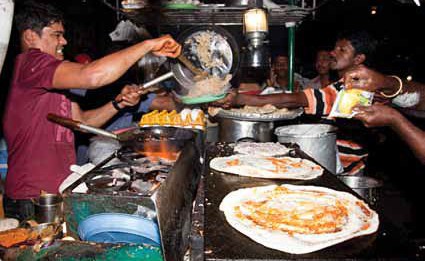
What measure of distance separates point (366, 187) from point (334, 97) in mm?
1260

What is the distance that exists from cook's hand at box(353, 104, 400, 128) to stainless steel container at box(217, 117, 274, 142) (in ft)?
5.33

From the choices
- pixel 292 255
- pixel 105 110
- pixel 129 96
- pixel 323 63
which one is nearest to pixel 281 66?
pixel 323 63

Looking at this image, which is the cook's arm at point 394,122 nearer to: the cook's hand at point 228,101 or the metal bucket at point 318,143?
the metal bucket at point 318,143

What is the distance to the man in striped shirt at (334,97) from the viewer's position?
4164mm

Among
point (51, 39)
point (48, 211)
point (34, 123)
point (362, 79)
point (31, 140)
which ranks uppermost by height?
point (51, 39)

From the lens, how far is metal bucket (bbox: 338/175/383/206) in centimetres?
324

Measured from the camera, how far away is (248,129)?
12.9ft

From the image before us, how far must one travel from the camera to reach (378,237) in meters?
1.53

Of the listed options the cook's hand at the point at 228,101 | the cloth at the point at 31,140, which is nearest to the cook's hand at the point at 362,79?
the cook's hand at the point at 228,101

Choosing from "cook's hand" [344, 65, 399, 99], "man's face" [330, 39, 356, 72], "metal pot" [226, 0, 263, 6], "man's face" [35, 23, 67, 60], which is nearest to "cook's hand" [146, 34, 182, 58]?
"metal pot" [226, 0, 263, 6]

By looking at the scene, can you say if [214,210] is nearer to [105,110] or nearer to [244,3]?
[244,3]

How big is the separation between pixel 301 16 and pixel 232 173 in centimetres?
247

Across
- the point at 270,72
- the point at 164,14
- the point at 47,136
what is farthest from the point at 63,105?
the point at 270,72

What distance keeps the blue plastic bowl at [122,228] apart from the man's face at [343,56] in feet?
11.6
